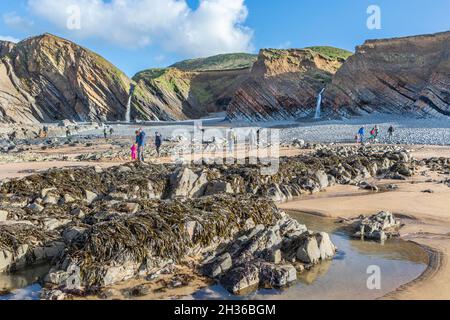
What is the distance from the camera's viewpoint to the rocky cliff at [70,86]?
2451 inches

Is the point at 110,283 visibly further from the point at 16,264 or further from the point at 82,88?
the point at 82,88

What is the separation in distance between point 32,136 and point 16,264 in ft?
116

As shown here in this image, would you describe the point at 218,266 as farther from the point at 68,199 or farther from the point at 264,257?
the point at 68,199

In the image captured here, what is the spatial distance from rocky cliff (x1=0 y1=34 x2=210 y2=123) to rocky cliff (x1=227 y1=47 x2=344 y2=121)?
16458 millimetres

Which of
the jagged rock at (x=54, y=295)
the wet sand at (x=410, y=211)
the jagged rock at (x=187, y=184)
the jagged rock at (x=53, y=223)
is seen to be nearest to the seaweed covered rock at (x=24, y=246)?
the jagged rock at (x=53, y=223)

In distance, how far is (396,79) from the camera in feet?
138

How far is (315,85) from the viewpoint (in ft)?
162

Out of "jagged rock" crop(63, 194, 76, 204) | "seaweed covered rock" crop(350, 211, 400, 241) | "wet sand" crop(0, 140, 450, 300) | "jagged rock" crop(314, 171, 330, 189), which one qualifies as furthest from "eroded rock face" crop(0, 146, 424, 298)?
"jagged rock" crop(314, 171, 330, 189)

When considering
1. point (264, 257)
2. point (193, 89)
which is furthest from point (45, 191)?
point (193, 89)

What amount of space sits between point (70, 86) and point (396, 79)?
4580 centimetres

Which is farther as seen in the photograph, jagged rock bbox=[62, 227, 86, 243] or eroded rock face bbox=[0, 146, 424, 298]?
jagged rock bbox=[62, 227, 86, 243]

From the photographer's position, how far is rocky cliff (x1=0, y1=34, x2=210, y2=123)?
204 ft

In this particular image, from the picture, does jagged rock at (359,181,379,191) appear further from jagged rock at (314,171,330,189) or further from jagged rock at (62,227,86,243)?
jagged rock at (62,227,86,243)
